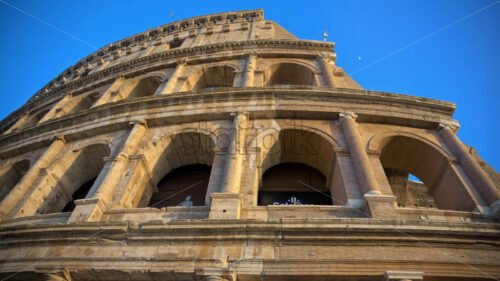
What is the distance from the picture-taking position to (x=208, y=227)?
6352mm

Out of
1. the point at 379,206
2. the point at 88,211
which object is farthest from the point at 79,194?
the point at 379,206

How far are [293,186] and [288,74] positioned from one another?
7039 millimetres

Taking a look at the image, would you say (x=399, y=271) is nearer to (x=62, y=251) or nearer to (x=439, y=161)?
(x=439, y=161)

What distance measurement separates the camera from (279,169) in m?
10.6

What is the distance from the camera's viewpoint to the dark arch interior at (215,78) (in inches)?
596

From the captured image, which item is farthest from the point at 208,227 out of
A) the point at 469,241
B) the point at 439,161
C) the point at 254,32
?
the point at 254,32

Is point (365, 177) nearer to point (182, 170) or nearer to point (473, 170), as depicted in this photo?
point (473, 170)

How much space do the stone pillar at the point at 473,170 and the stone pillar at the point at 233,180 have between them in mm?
5839

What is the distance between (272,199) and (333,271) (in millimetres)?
3886

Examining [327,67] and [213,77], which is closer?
[327,67]

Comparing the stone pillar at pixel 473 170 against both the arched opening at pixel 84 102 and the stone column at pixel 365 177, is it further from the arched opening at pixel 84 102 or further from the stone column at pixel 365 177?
the arched opening at pixel 84 102

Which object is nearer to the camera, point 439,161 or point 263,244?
point 263,244

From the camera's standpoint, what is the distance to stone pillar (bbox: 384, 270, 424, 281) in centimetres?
554

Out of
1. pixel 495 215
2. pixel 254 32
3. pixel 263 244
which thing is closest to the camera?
pixel 263 244
